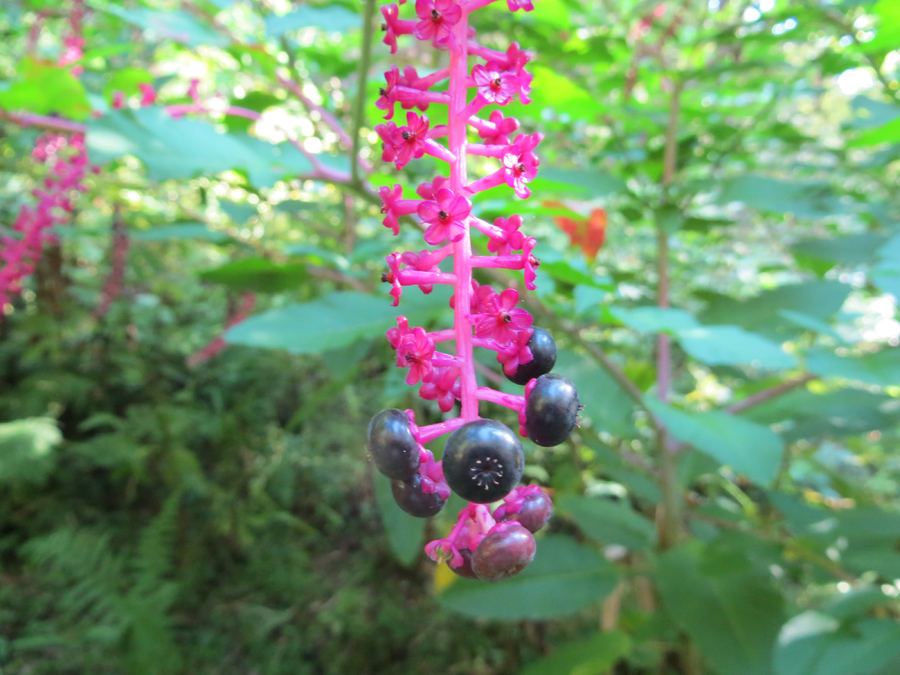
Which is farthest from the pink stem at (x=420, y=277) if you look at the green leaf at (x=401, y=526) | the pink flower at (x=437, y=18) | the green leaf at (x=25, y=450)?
the green leaf at (x=25, y=450)

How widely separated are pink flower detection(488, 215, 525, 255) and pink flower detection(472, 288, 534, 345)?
2.6 inches

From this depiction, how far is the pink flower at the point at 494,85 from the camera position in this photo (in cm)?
54

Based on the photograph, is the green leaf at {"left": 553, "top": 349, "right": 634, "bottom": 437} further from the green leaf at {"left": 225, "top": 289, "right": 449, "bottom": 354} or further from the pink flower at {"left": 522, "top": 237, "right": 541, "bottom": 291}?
the pink flower at {"left": 522, "top": 237, "right": 541, "bottom": 291}

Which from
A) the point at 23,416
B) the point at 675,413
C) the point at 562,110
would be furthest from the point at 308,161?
the point at 23,416

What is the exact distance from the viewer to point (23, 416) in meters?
3.29

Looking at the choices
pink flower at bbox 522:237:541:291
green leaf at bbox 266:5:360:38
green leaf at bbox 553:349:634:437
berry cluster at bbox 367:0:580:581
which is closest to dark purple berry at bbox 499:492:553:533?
berry cluster at bbox 367:0:580:581

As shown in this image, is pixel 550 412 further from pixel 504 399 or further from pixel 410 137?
pixel 410 137

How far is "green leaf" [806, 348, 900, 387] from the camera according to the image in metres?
1.17

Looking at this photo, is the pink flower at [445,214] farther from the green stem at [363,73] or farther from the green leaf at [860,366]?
the green leaf at [860,366]

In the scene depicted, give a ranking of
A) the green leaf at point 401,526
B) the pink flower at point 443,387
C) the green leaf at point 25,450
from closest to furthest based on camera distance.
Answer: the pink flower at point 443,387, the green leaf at point 401,526, the green leaf at point 25,450

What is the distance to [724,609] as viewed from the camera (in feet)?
5.16

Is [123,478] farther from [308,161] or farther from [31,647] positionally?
[308,161]

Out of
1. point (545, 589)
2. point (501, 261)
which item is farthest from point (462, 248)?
point (545, 589)

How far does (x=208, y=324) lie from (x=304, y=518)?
180 cm
